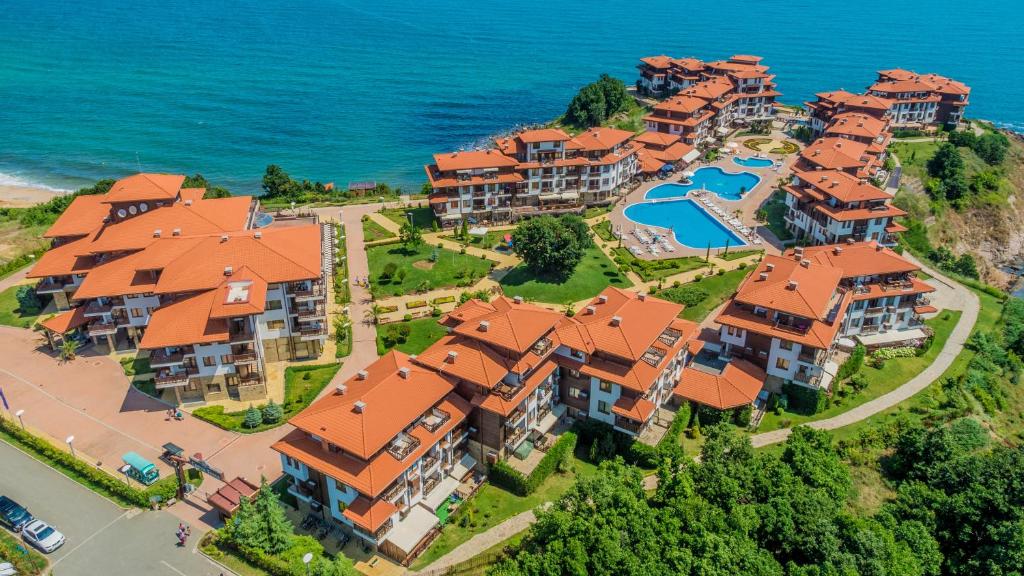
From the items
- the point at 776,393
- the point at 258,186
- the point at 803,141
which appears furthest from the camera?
the point at 803,141

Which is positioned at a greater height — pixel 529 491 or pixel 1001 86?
pixel 1001 86

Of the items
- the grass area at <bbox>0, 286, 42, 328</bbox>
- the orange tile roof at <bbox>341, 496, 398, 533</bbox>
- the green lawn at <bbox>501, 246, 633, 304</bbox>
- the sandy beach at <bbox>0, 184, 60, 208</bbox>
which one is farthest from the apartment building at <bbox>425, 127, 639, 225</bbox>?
the sandy beach at <bbox>0, 184, 60, 208</bbox>

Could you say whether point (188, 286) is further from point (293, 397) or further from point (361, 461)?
point (361, 461)

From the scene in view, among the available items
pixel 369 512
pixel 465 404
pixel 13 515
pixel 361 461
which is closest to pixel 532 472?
Result: pixel 465 404

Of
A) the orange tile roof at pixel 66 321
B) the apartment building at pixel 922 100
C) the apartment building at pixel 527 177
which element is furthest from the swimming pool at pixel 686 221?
the orange tile roof at pixel 66 321

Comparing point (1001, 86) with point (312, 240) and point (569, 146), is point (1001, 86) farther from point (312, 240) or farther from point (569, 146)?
point (312, 240)

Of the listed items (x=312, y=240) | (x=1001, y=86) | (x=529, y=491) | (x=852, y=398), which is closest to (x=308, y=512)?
(x=529, y=491)

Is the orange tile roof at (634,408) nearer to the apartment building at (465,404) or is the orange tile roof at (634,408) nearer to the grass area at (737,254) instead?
the apartment building at (465,404)
